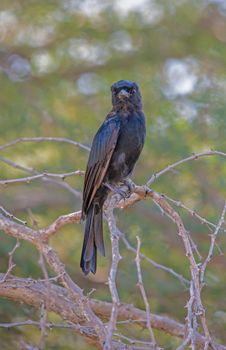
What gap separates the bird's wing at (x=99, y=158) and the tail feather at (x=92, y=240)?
0.59 ft

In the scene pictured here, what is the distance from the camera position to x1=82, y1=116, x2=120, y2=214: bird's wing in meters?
5.27

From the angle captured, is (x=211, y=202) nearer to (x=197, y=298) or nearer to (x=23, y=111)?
(x=23, y=111)

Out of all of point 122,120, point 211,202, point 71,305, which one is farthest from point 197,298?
point 211,202

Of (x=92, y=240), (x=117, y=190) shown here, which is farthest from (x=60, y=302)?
(x=117, y=190)

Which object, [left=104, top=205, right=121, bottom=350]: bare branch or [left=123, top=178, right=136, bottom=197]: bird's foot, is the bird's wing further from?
[left=104, top=205, right=121, bottom=350]: bare branch

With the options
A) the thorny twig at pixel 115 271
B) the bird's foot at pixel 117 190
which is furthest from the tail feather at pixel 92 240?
the thorny twig at pixel 115 271

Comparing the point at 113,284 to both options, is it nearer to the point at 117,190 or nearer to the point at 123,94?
the point at 117,190

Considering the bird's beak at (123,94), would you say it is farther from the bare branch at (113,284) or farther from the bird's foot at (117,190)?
the bare branch at (113,284)

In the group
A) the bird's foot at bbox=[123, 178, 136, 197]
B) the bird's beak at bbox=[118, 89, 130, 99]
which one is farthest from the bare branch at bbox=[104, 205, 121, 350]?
the bird's beak at bbox=[118, 89, 130, 99]

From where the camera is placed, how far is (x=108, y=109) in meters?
9.14

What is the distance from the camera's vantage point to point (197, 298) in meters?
3.61

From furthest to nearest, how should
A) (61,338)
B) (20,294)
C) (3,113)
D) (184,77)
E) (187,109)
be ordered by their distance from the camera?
(184,77) → (3,113) → (187,109) → (61,338) → (20,294)

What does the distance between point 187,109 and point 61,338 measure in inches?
116

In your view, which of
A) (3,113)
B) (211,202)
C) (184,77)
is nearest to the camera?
(211,202)
